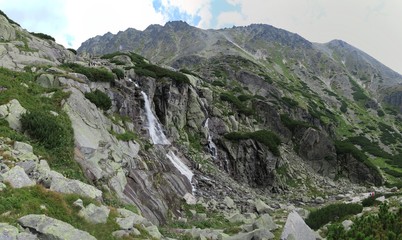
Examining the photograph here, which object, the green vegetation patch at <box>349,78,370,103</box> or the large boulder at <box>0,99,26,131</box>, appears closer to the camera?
the large boulder at <box>0,99,26,131</box>

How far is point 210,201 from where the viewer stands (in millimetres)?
28344

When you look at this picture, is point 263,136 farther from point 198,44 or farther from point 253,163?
point 198,44

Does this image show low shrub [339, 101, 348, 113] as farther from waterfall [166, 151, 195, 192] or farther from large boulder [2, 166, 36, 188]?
large boulder [2, 166, 36, 188]

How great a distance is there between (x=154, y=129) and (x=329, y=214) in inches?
815

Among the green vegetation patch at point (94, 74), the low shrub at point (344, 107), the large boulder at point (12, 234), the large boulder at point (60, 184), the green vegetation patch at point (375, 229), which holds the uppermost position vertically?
the low shrub at point (344, 107)

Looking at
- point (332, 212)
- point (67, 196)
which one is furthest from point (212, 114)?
point (67, 196)

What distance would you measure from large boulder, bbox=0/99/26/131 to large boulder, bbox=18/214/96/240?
947 cm

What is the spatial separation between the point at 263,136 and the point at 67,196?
123ft

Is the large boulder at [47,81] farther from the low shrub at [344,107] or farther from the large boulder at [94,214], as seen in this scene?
the low shrub at [344,107]

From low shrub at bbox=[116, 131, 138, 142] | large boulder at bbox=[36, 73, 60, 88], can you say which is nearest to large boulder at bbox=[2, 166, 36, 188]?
low shrub at bbox=[116, 131, 138, 142]

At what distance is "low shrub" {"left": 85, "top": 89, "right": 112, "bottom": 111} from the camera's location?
2768 centimetres

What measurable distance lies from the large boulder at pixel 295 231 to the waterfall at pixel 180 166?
15003 mm

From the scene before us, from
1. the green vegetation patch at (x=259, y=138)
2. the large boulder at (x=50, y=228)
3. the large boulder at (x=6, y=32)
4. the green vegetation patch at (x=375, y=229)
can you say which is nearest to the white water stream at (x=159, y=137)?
the green vegetation patch at (x=259, y=138)

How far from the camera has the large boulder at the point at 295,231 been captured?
15076 millimetres
